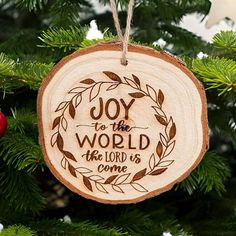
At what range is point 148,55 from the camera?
592 mm

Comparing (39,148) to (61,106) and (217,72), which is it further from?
(217,72)

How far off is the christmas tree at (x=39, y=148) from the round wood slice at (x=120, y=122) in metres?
0.04

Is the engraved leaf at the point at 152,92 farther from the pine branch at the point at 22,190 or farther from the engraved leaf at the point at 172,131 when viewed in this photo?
the pine branch at the point at 22,190

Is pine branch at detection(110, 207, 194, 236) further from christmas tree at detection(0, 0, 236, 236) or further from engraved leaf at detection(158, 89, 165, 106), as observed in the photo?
engraved leaf at detection(158, 89, 165, 106)

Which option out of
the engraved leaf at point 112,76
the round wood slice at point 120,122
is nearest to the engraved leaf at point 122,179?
the round wood slice at point 120,122

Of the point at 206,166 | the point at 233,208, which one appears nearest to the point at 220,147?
the point at 233,208

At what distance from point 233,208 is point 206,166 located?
0.21 m

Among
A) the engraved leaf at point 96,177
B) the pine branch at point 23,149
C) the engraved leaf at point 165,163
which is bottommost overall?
the pine branch at point 23,149

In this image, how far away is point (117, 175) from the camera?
0.63m

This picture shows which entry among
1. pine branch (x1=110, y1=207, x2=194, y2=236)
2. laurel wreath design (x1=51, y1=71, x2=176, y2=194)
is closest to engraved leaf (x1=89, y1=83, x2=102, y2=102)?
laurel wreath design (x1=51, y1=71, x2=176, y2=194)

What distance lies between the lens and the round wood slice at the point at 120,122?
1.97 feet

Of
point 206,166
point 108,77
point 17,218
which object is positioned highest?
point 108,77

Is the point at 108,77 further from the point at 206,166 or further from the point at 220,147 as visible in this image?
the point at 220,147

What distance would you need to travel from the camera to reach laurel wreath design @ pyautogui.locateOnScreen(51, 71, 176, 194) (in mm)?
605
